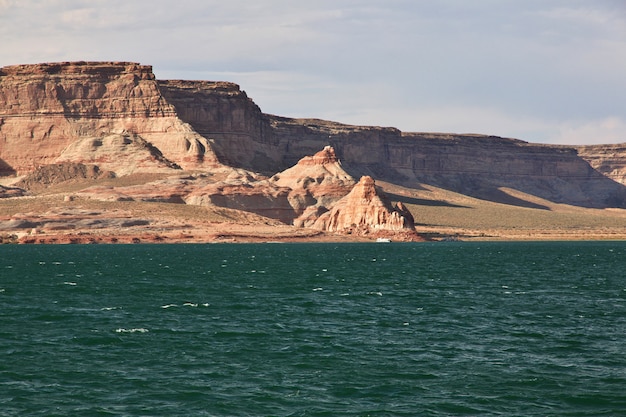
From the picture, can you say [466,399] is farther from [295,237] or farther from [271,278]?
[295,237]

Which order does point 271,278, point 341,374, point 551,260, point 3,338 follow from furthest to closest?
point 551,260, point 271,278, point 3,338, point 341,374

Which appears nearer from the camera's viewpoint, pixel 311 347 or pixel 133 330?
pixel 311 347

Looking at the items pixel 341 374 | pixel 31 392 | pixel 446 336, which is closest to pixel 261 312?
pixel 446 336

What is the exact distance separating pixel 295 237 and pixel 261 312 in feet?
453

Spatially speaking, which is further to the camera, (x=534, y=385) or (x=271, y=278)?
(x=271, y=278)

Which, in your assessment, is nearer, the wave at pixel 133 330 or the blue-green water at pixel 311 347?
the blue-green water at pixel 311 347

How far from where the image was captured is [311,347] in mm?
47656

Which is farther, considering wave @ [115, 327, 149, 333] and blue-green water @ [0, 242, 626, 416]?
wave @ [115, 327, 149, 333]

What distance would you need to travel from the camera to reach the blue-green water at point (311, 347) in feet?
119

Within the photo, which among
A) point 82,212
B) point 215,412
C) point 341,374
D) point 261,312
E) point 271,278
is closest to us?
point 215,412

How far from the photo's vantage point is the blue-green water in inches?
1432

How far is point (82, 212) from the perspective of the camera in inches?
7628

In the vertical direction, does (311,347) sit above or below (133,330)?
above

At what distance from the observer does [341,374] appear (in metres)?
41.2
